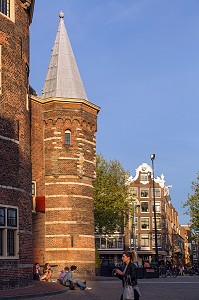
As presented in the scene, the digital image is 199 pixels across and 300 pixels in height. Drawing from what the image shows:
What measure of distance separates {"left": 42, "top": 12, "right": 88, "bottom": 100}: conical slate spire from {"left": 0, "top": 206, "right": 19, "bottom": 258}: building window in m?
15.5

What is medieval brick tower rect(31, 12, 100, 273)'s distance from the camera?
1433 inches

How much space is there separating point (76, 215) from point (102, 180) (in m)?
22.9

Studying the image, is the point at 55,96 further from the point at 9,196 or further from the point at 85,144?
the point at 9,196

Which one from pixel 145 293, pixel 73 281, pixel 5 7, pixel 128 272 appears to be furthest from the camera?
pixel 5 7

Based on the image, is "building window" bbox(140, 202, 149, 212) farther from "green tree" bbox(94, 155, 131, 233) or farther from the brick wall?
the brick wall

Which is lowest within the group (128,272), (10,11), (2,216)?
(128,272)

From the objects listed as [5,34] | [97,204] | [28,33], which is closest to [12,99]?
[5,34]

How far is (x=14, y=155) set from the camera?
25.5 meters

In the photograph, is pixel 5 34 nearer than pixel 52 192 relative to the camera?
Yes

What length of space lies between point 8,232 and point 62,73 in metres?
18.5

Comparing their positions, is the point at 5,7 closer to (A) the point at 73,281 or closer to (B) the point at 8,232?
(B) the point at 8,232

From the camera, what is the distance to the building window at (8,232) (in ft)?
79.3

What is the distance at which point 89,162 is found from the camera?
38406 mm

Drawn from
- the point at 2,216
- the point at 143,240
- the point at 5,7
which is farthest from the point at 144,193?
the point at 2,216
